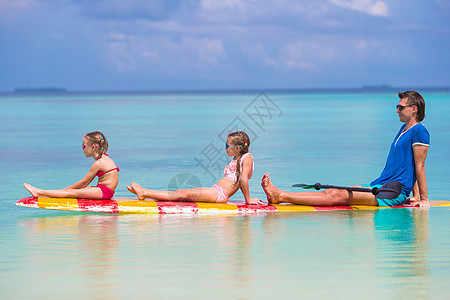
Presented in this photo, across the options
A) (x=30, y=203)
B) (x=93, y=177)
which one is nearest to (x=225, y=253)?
(x=93, y=177)

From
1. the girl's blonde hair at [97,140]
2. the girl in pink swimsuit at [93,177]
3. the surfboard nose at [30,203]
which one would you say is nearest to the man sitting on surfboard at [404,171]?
the girl in pink swimsuit at [93,177]

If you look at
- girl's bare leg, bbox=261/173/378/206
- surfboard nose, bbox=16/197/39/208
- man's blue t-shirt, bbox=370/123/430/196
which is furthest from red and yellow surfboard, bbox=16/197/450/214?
man's blue t-shirt, bbox=370/123/430/196

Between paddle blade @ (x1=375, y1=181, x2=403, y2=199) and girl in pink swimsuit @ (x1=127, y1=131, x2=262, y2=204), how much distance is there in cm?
140

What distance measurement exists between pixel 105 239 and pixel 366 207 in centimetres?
298

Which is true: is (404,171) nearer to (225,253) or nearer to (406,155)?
(406,155)

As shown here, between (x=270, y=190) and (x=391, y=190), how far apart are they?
1331mm

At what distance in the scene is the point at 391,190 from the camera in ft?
22.6

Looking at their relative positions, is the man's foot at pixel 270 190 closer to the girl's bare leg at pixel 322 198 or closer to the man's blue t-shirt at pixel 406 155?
the girl's bare leg at pixel 322 198

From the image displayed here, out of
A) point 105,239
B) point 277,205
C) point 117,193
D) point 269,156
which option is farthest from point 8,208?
point 269,156

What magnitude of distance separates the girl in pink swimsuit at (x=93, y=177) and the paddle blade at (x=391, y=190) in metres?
3.00

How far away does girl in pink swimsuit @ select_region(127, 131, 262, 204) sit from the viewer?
22.8 feet

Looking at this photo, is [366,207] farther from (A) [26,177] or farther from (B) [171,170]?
(A) [26,177]

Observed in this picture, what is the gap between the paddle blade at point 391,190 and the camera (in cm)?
689

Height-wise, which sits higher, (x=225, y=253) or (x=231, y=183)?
(x=231, y=183)
